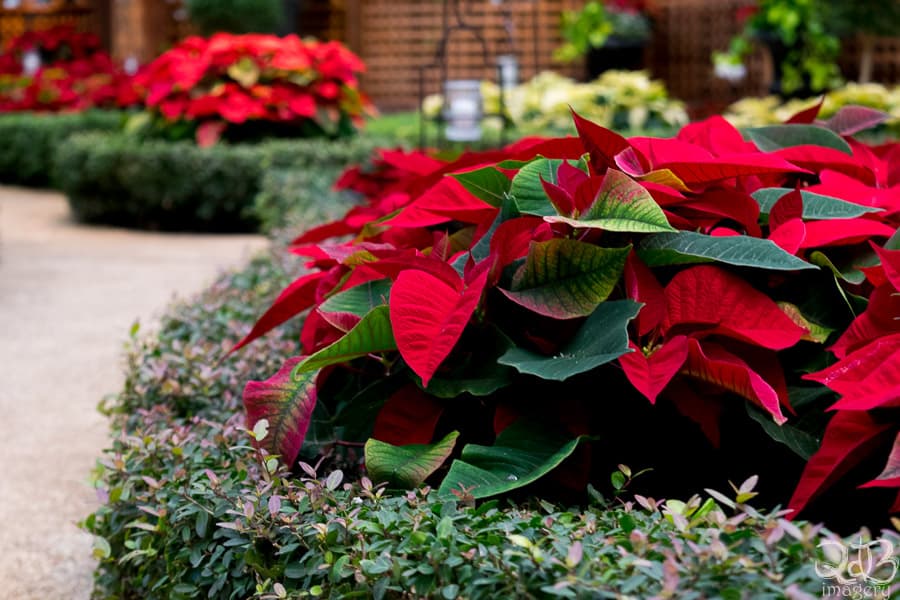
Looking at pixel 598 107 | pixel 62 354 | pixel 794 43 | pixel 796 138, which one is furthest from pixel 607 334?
pixel 794 43

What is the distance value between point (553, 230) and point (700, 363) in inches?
9.3

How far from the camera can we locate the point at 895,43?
9172mm

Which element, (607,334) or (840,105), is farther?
(840,105)

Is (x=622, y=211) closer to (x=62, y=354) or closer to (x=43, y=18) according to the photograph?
(x=62, y=354)

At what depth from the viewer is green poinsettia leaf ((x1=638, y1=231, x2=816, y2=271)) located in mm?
1101

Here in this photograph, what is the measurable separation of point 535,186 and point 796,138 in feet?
1.76

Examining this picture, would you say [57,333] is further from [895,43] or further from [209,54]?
[895,43]

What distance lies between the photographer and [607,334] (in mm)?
1057

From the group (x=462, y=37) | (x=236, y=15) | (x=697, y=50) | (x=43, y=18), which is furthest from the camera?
(x=43, y=18)

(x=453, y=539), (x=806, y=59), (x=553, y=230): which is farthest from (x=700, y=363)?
(x=806, y=59)

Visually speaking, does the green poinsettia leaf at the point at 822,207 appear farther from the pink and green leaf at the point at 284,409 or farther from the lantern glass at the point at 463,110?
the lantern glass at the point at 463,110

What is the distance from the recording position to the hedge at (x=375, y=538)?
77 centimetres

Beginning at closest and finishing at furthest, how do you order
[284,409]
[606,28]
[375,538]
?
[375,538] < [284,409] < [606,28]

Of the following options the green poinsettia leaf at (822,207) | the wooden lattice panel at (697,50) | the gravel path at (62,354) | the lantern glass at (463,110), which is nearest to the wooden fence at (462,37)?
the wooden lattice panel at (697,50)
